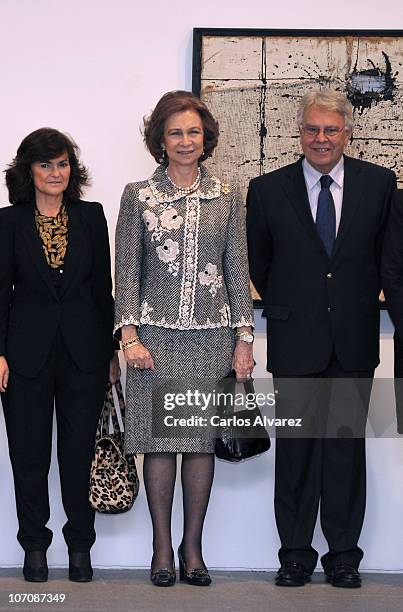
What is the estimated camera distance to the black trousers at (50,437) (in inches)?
170

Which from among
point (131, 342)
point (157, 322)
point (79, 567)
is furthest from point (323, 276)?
point (79, 567)

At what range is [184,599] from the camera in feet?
13.6

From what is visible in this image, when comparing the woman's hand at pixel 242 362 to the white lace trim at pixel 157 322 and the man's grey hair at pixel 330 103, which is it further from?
the man's grey hair at pixel 330 103

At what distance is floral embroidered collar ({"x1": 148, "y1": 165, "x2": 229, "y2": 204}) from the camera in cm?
429

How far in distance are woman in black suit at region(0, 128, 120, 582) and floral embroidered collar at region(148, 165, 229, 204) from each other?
0.27 m

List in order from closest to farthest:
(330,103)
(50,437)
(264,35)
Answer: (330,103), (50,437), (264,35)

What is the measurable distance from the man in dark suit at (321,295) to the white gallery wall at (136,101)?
42 centimetres

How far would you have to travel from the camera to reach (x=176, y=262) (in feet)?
14.0

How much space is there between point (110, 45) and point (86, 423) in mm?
1514

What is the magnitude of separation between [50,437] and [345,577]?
3.82 feet

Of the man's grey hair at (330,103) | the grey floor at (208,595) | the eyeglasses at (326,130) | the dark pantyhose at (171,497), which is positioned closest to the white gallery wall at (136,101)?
the grey floor at (208,595)

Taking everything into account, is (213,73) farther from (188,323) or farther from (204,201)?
(188,323)

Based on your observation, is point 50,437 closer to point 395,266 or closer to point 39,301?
point 39,301

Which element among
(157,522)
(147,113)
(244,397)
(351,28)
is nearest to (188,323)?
(244,397)
